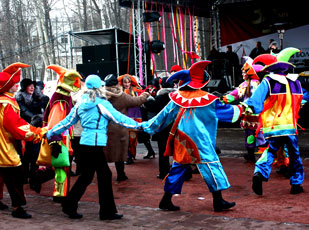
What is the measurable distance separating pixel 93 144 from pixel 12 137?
1189 millimetres

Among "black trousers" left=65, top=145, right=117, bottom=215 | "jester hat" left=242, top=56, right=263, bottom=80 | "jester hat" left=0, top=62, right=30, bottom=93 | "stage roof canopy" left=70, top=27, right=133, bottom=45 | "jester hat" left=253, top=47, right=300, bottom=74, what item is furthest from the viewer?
"stage roof canopy" left=70, top=27, right=133, bottom=45

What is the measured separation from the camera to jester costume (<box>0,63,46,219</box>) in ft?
20.6

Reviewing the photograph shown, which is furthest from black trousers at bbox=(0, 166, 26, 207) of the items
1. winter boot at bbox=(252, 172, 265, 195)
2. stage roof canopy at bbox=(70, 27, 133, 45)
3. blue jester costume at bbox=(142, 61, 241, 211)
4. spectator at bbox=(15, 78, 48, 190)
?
stage roof canopy at bbox=(70, 27, 133, 45)

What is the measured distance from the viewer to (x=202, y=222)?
5.58 m

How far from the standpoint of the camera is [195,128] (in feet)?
19.9

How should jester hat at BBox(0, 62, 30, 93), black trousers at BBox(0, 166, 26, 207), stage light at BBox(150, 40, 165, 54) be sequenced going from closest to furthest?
black trousers at BBox(0, 166, 26, 207) → jester hat at BBox(0, 62, 30, 93) → stage light at BBox(150, 40, 165, 54)

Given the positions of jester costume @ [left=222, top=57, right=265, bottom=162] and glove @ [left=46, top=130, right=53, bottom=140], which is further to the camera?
jester costume @ [left=222, top=57, right=265, bottom=162]

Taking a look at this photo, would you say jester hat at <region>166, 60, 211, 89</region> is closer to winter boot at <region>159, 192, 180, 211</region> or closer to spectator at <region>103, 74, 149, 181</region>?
winter boot at <region>159, 192, 180, 211</region>

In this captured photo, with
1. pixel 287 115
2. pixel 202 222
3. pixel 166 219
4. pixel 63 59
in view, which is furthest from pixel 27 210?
pixel 63 59

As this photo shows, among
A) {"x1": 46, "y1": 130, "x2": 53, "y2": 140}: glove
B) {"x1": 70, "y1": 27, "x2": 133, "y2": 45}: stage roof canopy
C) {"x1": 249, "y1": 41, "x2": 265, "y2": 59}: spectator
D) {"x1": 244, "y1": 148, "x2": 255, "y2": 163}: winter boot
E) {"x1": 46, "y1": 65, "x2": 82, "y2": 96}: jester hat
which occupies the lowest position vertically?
{"x1": 244, "y1": 148, "x2": 255, "y2": 163}: winter boot

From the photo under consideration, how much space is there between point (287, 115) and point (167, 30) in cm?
1387

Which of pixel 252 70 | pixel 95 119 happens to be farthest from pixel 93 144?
pixel 252 70

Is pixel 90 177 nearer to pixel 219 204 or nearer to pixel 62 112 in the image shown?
pixel 62 112

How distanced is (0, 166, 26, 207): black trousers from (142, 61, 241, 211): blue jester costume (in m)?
1.76
